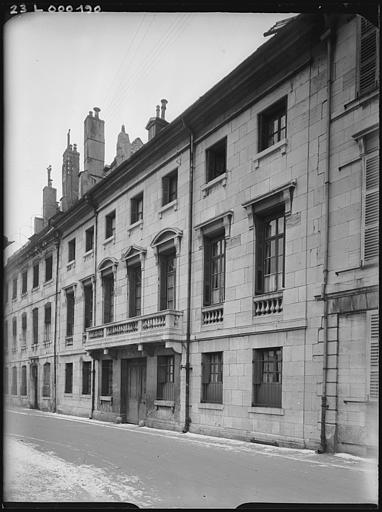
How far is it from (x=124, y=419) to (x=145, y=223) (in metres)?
5.60

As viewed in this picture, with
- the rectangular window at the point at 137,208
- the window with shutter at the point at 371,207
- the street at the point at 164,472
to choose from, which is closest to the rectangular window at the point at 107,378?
the street at the point at 164,472

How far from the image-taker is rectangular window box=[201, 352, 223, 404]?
1256 cm

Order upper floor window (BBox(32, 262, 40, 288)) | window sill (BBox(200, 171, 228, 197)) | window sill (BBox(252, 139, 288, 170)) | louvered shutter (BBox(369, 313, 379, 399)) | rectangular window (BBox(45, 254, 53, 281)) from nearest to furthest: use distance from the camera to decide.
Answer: louvered shutter (BBox(369, 313, 379, 399))
window sill (BBox(252, 139, 288, 170))
upper floor window (BBox(32, 262, 40, 288))
window sill (BBox(200, 171, 228, 197))
rectangular window (BBox(45, 254, 53, 281))

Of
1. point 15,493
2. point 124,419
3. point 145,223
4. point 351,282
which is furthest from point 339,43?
point 124,419

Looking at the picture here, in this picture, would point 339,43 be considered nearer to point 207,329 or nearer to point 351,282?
point 351,282

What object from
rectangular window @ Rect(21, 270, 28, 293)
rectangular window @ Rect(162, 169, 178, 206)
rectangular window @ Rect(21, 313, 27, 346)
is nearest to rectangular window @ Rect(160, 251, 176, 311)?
rectangular window @ Rect(162, 169, 178, 206)

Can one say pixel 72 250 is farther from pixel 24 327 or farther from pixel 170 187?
pixel 24 327

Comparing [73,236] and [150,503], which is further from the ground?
[73,236]

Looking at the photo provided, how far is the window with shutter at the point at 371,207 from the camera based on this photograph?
8.32 meters

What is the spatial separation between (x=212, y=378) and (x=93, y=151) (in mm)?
6458

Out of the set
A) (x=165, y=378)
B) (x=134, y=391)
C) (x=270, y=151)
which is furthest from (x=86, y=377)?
(x=270, y=151)

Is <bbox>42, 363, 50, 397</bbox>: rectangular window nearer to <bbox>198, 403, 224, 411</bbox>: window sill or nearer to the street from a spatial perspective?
the street

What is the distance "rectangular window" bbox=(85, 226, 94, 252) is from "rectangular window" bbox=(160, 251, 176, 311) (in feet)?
6.69

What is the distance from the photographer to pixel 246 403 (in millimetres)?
11375
